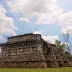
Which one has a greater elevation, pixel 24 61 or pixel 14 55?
pixel 14 55

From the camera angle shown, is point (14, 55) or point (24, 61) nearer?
point (24, 61)

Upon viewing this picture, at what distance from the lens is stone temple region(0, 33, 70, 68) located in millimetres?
17609

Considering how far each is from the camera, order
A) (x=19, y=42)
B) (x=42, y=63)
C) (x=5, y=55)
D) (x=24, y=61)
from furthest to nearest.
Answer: (x=5, y=55) → (x=19, y=42) → (x=24, y=61) → (x=42, y=63)

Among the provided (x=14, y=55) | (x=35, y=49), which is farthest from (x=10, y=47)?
(x=35, y=49)

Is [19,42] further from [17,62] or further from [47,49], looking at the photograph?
[47,49]

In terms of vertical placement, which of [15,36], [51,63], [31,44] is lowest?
[51,63]

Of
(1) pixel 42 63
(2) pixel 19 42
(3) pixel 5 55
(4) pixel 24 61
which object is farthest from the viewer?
(3) pixel 5 55

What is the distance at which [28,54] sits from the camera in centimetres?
1869

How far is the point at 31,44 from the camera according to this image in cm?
1872

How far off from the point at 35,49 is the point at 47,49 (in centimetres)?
251

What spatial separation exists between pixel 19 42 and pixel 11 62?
12.1 ft

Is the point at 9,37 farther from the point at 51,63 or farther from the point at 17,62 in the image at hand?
the point at 51,63

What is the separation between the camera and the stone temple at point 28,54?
57.8 feet

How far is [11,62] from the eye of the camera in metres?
19.2
